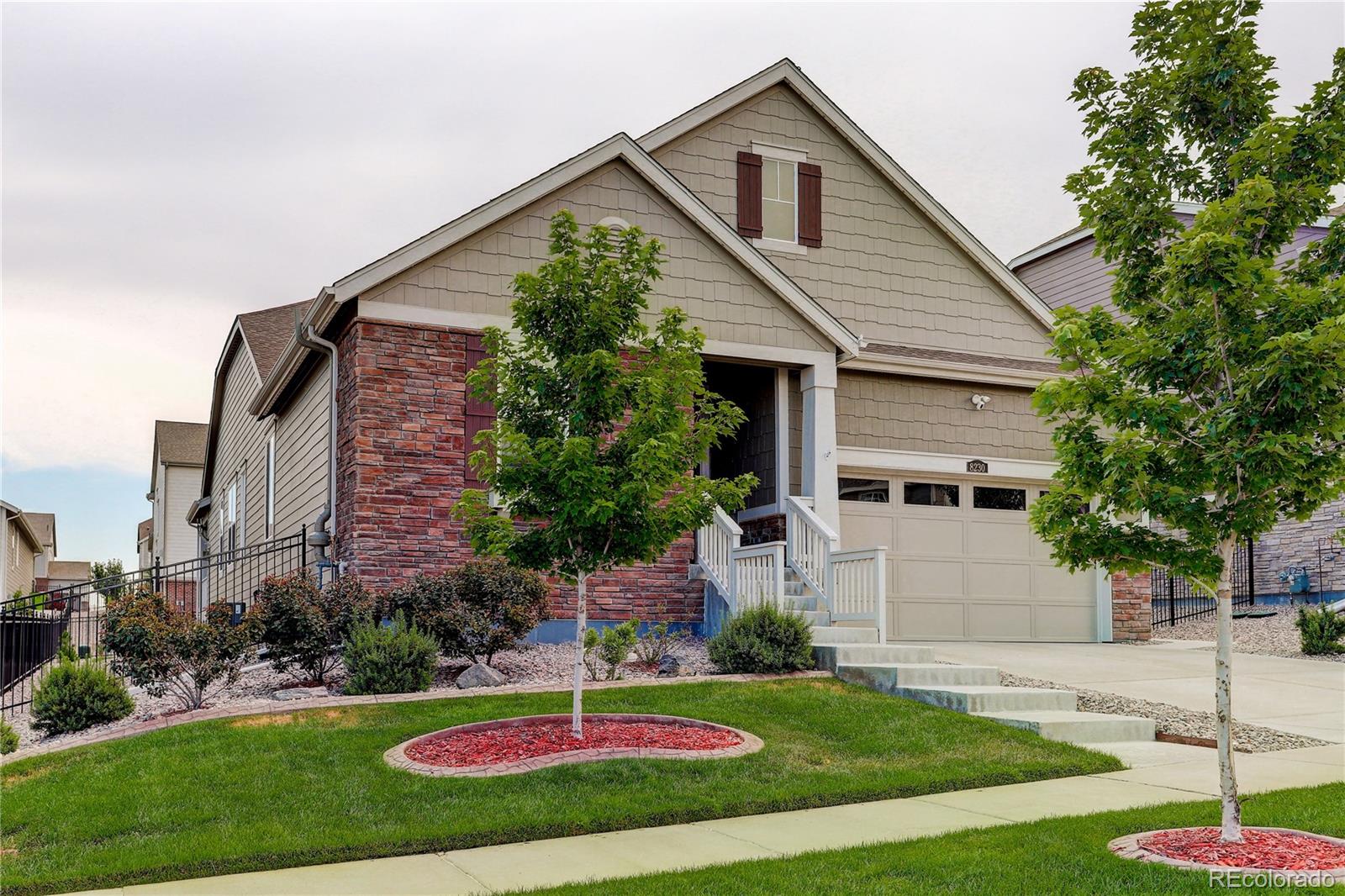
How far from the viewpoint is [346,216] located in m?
20.9

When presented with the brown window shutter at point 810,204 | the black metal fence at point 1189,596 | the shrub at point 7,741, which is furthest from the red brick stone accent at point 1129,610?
the shrub at point 7,741

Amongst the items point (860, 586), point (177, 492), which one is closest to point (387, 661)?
point (860, 586)

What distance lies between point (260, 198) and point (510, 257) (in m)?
6.27

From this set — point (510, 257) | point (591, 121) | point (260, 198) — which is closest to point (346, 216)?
point (260, 198)

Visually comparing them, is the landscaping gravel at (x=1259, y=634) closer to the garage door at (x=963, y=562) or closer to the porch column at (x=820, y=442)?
the garage door at (x=963, y=562)

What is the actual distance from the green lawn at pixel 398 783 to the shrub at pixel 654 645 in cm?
167

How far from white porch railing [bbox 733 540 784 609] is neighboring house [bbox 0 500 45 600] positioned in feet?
75.6

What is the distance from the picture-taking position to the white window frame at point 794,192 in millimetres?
17000

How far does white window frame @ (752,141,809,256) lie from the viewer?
17000mm

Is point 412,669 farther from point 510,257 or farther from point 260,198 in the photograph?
point 260,198

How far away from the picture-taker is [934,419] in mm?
16953

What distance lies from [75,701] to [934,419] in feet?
37.9

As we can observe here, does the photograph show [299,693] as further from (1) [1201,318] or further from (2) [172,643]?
(1) [1201,318]

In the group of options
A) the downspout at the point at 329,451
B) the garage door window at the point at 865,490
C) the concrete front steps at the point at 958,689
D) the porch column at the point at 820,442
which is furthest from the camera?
the garage door window at the point at 865,490
